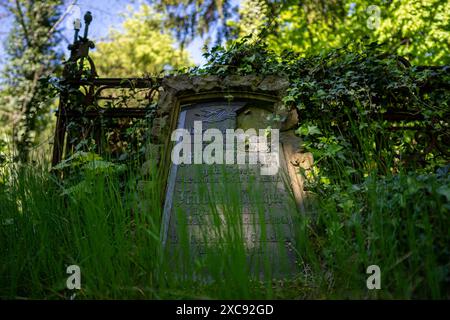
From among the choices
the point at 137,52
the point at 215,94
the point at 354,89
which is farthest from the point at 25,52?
the point at 354,89

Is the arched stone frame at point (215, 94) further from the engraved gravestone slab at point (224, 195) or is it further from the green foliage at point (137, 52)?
the green foliage at point (137, 52)

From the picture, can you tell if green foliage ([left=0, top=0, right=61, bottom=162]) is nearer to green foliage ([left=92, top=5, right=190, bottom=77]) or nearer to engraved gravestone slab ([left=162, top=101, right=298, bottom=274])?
green foliage ([left=92, top=5, right=190, bottom=77])

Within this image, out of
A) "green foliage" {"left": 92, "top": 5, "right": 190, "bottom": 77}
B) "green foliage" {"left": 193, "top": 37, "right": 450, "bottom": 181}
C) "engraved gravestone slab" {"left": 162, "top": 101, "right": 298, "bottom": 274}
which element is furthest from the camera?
"green foliage" {"left": 92, "top": 5, "right": 190, "bottom": 77}

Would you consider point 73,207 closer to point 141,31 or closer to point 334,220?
point 334,220

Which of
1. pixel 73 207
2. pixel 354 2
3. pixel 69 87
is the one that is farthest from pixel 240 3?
pixel 73 207

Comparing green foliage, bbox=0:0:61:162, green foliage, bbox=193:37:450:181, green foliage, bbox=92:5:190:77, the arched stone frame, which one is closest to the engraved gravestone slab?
the arched stone frame

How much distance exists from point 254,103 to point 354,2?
7.60 meters

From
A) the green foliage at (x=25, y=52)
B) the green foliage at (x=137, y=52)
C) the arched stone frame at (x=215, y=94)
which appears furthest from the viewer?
the green foliage at (x=137, y=52)

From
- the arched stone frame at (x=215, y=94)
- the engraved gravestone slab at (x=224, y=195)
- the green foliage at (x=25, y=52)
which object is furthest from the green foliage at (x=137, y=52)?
the engraved gravestone slab at (x=224, y=195)

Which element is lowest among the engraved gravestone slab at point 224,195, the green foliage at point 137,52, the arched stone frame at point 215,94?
the engraved gravestone slab at point 224,195

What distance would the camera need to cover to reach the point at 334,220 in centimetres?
212

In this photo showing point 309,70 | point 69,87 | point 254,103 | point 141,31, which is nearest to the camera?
point 254,103

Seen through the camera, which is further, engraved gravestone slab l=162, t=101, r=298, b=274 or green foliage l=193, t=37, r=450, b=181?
green foliage l=193, t=37, r=450, b=181

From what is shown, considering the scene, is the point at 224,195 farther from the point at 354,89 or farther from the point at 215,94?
the point at 354,89
